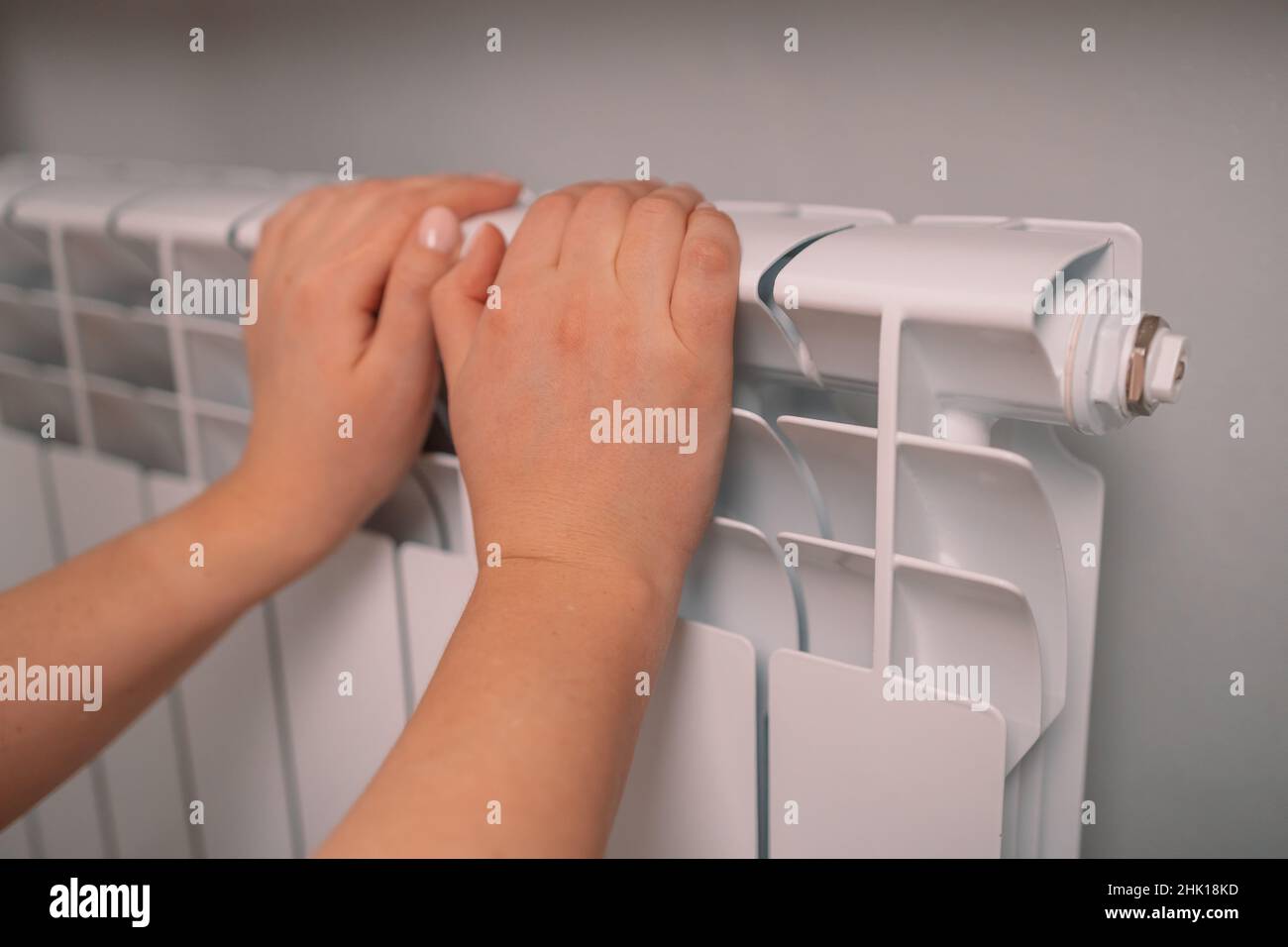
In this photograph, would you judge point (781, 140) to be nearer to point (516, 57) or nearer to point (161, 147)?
point (516, 57)

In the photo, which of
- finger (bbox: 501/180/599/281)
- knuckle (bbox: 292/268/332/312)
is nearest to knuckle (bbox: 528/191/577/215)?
finger (bbox: 501/180/599/281)

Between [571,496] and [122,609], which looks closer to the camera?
[571,496]

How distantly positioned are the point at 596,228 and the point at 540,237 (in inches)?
1.1

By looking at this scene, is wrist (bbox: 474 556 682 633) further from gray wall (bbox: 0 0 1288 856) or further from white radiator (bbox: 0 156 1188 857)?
gray wall (bbox: 0 0 1288 856)

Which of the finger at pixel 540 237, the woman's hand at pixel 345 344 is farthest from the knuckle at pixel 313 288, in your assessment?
the finger at pixel 540 237

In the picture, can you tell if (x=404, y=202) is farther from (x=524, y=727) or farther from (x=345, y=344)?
(x=524, y=727)

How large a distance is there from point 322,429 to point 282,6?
→ 35 cm

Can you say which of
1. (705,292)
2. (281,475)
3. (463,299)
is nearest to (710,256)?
(705,292)

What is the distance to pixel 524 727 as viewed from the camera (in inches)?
14.7

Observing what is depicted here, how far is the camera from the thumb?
→ 501 millimetres

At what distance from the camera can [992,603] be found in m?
0.41

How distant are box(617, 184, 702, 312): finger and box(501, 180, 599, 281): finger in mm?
33

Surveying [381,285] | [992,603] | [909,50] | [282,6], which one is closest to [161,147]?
[282,6]

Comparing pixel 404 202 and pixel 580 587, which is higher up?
pixel 404 202
